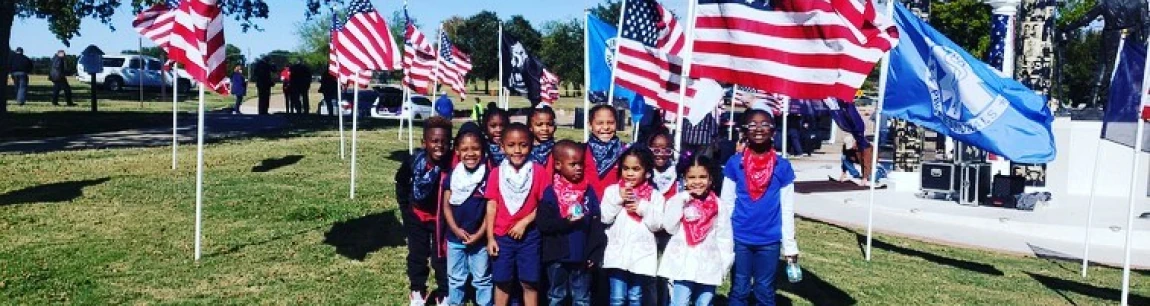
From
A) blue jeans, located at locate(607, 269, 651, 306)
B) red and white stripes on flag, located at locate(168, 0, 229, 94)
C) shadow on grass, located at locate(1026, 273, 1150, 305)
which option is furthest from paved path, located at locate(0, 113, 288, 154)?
shadow on grass, located at locate(1026, 273, 1150, 305)

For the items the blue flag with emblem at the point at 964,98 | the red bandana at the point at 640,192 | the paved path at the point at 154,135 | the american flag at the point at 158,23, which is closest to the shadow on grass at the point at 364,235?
the red bandana at the point at 640,192

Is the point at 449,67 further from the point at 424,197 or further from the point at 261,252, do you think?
the point at 424,197

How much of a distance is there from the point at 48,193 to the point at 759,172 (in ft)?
27.5

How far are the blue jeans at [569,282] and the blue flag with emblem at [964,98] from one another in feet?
17.2

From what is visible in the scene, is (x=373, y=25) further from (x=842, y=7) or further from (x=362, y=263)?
(x=842, y=7)

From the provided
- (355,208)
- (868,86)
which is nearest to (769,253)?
(355,208)

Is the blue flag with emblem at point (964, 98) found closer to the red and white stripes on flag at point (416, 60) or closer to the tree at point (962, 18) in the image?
the red and white stripes on flag at point (416, 60)

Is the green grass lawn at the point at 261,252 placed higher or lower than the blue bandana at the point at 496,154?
lower

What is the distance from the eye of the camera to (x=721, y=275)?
6.29m

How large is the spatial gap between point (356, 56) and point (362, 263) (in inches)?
201

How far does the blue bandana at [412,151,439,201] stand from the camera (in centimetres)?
691

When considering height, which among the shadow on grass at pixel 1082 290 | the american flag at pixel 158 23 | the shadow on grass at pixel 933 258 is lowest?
the shadow on grass at pixel 1082 290

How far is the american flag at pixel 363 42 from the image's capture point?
43.8 ft

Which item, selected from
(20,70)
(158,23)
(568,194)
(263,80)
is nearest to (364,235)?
(568,194)
